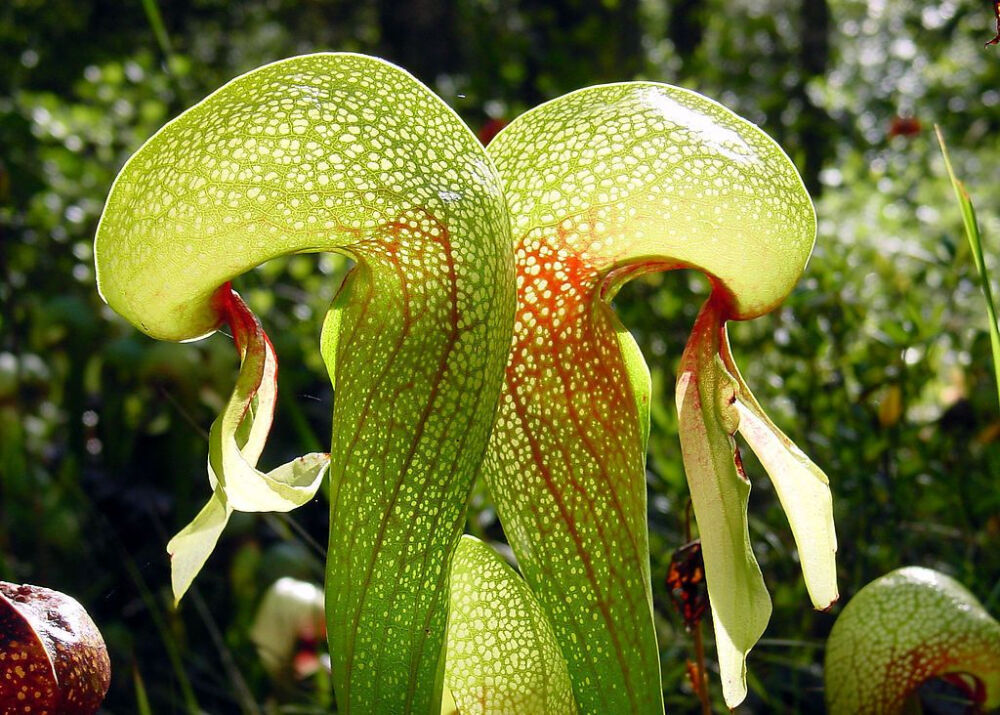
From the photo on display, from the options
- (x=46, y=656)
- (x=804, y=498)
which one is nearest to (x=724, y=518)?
(x=804, y=498)

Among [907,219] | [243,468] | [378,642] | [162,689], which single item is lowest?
[162,689]

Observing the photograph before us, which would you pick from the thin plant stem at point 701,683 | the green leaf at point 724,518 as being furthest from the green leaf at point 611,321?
the thin plant stem at point 701,683

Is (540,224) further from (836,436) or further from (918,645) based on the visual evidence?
(836,436)

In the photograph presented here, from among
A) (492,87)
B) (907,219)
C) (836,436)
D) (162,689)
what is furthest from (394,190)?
(492,87)

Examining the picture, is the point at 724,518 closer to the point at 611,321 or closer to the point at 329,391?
the point at 611,321

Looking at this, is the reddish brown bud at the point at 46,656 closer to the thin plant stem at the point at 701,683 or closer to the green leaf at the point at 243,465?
the green leaf at the point at 243,465
